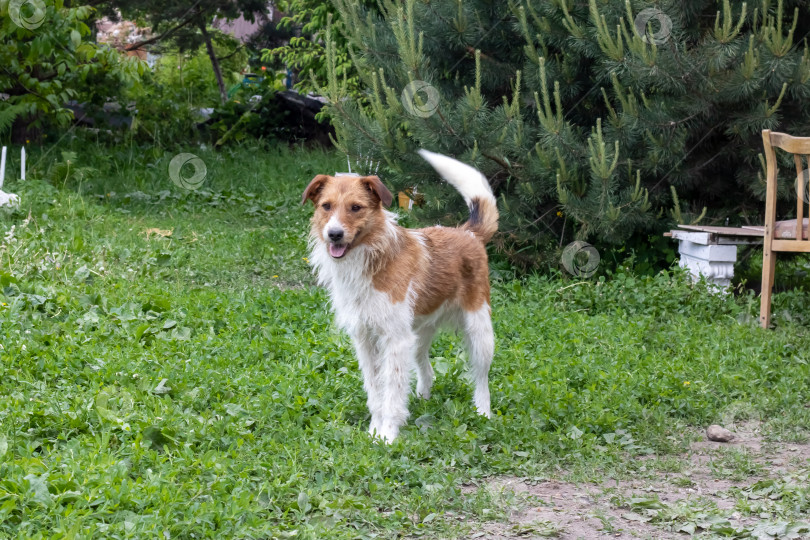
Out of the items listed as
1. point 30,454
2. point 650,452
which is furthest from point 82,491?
point 650,452

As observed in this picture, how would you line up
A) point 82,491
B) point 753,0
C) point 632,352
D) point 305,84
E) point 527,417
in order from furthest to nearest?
1. point 305,84
2. point 753,0
3. point 632,352
4. point 527,417
5. point 82,491

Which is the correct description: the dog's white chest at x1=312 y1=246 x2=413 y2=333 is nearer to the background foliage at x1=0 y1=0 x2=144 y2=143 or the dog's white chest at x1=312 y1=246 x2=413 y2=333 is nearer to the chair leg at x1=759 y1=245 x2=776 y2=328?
the chair leg at x1=759 y1=245 x2=776 y2=328

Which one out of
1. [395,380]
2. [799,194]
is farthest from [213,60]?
[395,380]

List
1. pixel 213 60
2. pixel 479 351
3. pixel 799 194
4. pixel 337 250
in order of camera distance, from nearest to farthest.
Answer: pixel 337 250 < pixel 479 351 < pixel 799 194 < pixel 213 60

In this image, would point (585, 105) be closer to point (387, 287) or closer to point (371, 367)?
point (387, 287)

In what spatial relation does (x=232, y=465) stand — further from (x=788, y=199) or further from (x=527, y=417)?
(x=788, y=199)

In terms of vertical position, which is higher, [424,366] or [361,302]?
[361,302]

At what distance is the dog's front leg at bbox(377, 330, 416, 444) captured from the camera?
473cm

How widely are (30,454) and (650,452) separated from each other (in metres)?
3.18

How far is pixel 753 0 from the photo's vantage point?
7887 mm

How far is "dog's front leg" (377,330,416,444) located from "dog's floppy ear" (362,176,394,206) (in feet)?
2.46

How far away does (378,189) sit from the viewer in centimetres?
478

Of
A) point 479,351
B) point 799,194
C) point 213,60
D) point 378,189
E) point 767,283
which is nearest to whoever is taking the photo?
point 378,189

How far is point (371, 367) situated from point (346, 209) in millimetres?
941
